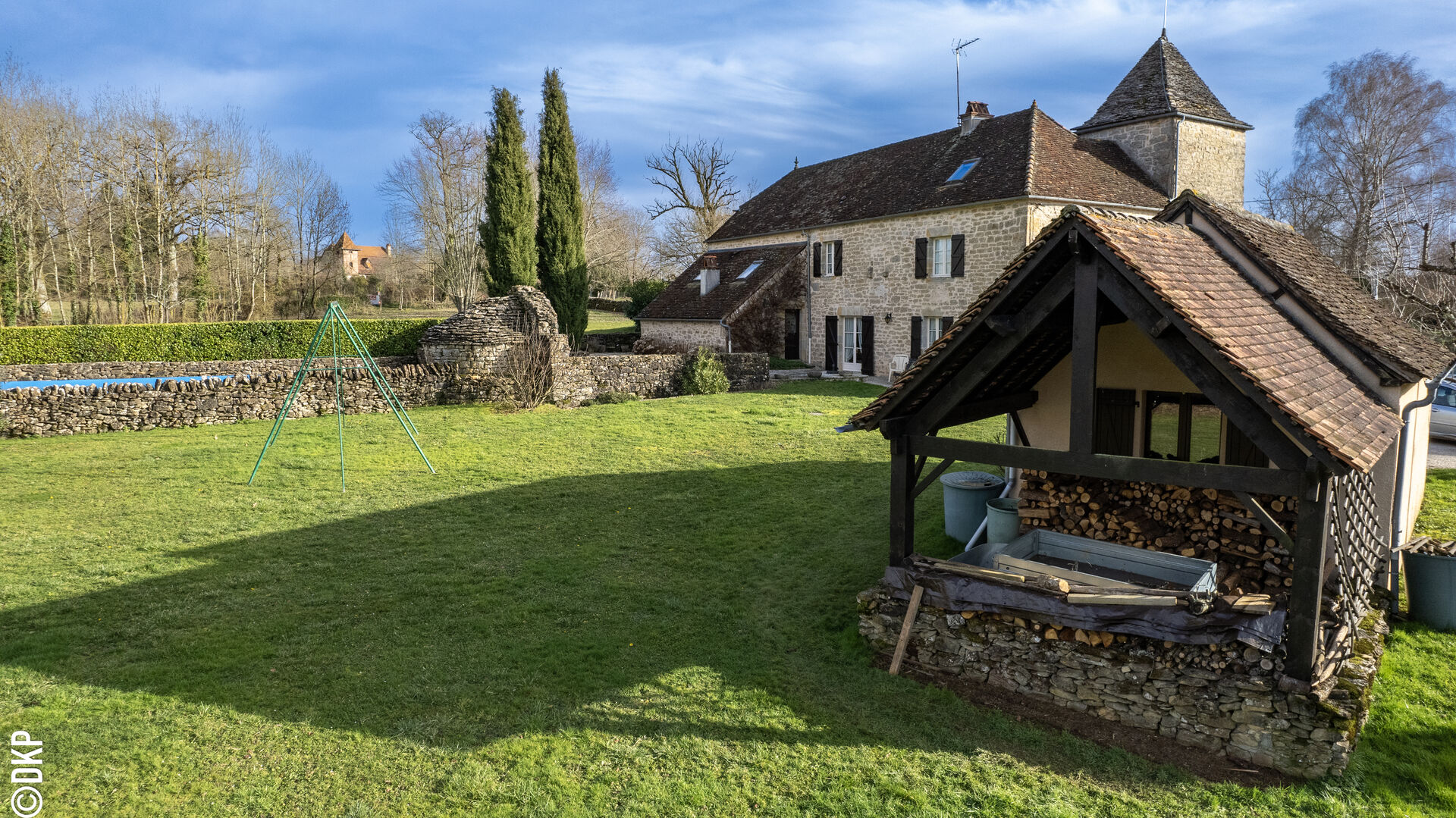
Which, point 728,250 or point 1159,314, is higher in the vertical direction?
point 728,250

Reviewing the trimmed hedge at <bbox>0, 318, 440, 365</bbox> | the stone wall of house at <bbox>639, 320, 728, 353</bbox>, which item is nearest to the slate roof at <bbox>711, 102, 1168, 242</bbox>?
the stone wall of house at <bbox>639, 320, 728, 353</bbox>

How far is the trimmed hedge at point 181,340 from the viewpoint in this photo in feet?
81.9

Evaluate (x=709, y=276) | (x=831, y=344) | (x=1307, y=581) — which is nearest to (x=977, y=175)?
(x=831, y=344)

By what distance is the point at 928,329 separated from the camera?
82.1 ft

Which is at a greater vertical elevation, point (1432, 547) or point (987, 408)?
point (987, 408)

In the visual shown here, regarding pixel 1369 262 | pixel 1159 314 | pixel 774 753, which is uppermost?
pixel 1369 262

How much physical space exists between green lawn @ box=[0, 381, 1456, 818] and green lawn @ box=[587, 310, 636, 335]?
29235mm

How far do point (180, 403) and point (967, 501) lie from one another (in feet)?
59.1

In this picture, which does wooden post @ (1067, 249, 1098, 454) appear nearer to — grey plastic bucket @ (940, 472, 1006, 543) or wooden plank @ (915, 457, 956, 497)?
wooden plank @ (915, 457, 956, 497)

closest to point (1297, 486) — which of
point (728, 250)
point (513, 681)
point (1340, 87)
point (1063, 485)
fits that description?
point (1063, 485)

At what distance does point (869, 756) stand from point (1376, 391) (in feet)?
20.6

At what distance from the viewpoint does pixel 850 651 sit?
7.10 metres

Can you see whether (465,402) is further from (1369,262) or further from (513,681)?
(1369,262)

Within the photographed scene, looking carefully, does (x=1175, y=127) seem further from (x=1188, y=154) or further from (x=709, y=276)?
(x=709, y=276)
